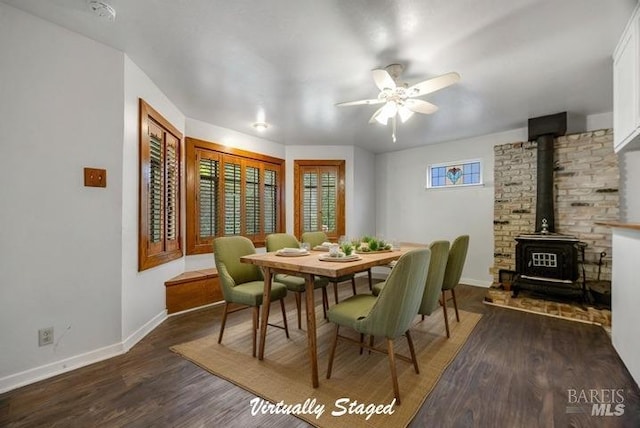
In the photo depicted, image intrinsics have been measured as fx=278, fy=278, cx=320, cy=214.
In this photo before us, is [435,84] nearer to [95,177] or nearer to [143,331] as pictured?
[95,177]

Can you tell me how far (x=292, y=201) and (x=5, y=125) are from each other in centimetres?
356

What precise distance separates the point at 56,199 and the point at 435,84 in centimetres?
292

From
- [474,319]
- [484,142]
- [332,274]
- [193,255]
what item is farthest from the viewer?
[484,142]

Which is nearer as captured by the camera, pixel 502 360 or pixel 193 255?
pixel 502 360

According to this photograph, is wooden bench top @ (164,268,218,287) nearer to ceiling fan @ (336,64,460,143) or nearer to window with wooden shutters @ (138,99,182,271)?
window with wooden shutters @ (138,99,182,271)

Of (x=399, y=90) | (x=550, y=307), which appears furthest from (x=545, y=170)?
(x=399, y=90)

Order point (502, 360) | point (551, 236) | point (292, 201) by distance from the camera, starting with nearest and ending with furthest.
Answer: point (502, 360), point (551, 236), point (292, 201)

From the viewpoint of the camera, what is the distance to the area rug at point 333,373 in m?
1.62

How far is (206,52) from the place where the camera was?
2.23m

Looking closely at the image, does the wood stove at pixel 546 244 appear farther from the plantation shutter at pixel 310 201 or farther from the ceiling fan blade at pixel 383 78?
the plantation shutter at pixel 310 201

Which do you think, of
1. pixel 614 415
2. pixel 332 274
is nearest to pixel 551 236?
pixel 614 415

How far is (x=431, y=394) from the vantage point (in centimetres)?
178

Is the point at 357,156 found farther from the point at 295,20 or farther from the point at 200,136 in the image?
the point at 295,20

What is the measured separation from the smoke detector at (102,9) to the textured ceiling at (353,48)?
4 centimetres
